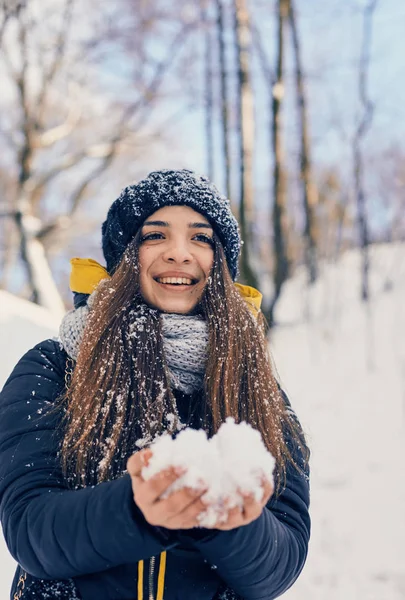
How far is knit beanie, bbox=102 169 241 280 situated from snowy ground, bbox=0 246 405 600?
1295 mm

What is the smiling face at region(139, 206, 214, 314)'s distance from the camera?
1479mm

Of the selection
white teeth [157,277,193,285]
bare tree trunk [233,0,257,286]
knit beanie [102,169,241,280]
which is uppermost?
bare tree trunk [233,0,257,286]

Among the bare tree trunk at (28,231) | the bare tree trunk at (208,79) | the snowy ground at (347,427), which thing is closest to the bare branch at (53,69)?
the bare tree trunk at (28,231)

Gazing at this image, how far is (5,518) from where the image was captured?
1.09 metres

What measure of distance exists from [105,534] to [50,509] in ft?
0.45

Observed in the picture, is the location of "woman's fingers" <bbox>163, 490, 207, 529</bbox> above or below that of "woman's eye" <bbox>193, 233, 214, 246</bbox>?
below

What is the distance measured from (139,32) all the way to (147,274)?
8316 mm

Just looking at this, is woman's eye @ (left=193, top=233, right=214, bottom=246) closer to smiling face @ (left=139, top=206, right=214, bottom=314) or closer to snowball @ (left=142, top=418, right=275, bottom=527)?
smiling face @ (left=139, top=206, right=214, bottom=314)

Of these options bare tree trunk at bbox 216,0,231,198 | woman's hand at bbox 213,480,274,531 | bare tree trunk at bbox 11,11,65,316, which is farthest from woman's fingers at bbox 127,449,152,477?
bare tree trunk at bbox 216,0,231,198

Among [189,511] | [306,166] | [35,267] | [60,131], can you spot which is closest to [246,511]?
[189,511]

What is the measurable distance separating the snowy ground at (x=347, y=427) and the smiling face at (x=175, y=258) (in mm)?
1217

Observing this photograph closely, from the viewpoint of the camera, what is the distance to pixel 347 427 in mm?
4539

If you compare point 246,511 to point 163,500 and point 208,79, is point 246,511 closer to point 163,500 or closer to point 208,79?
point 163,500

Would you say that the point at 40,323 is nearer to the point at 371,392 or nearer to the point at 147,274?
the point at 147,274
